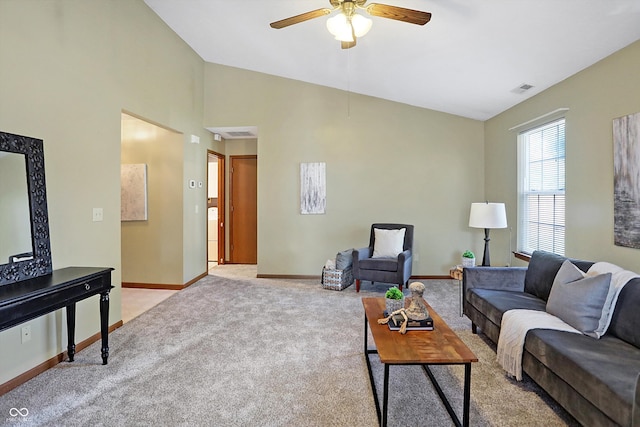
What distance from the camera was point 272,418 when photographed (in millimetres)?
1944

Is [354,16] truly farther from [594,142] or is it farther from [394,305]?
[594,142]

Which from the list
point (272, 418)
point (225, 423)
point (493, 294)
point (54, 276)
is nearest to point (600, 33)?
point (493, 294)

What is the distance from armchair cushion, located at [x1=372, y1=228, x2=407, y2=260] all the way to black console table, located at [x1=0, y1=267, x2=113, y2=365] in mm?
3335

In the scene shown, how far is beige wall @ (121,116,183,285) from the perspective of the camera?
4836 mm

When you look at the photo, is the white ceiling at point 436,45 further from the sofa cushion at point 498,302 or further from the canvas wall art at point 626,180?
the sofa cushion at point 498,302

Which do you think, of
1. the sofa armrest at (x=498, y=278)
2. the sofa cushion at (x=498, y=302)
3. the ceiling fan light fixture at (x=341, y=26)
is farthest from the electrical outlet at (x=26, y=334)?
the sofa armrest at (x=498, y=278)

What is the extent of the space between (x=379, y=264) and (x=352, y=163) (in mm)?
1735

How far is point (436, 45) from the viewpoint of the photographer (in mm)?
3332

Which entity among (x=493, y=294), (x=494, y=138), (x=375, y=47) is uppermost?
(x=375, y=47)

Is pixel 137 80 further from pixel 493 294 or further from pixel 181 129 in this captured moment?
pixel 493 294

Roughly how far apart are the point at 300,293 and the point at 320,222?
1.30m

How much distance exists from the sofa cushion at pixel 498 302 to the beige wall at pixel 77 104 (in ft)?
11.3

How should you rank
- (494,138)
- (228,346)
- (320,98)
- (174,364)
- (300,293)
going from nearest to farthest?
(174,364) < (228,346) < (300,293) < (494,138) < (320,98)

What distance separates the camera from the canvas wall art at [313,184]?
5.41m
